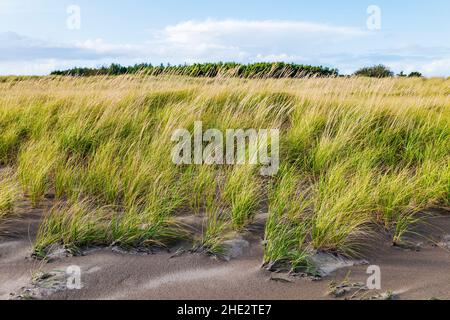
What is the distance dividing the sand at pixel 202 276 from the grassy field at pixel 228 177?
131 mm

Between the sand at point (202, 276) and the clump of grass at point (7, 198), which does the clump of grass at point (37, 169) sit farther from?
the sand at point (202, 276)

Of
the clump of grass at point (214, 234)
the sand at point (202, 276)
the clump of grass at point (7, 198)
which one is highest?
the clump of grass at point (7, 198)

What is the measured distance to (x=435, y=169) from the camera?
451 centimetres

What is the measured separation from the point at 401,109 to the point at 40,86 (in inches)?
265

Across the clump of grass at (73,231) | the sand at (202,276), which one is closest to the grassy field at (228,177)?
the clump of grass at (73,231)

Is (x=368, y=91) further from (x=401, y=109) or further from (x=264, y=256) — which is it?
(x=264, y=256)

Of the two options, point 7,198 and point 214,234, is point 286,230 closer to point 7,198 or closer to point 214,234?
point 214,234

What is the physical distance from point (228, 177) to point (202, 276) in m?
1.25

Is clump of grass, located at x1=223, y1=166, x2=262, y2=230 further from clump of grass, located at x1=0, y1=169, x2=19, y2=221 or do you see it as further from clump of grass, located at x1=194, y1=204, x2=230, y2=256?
clump of grass, located at x1=0, y1=169, x2=19, y2=221

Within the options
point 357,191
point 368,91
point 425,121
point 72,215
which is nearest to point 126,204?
point 72,215

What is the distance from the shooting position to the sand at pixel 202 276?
3.05 m

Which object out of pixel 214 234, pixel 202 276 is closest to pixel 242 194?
pixel 214 234

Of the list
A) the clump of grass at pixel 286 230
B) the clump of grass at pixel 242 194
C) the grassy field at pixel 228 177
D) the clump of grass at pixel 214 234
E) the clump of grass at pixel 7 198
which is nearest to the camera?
the clump of grass at pixel 286 230

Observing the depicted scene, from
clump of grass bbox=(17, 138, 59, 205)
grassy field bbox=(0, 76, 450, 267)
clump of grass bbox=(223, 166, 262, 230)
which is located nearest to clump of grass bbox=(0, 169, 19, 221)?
grassy field bbox=(0, 76, 450, 267)
